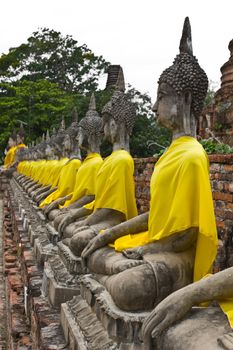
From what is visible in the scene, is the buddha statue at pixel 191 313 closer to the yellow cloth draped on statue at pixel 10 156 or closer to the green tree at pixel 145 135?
the green tree at pixel 145 135

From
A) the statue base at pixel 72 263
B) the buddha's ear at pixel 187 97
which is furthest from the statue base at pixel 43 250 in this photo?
the buddha's ear at pixel 187 97

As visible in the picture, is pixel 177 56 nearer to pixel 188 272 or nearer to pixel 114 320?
pixel 188 272

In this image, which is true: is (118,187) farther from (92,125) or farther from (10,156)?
(10,156)

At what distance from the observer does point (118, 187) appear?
14.5 ft

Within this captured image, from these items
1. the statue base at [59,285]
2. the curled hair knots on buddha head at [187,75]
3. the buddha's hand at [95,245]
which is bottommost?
the statue base at [59,285]

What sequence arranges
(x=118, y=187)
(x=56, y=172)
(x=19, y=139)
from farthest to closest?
(x=19, y=139) → (x=56, y=172) → (x=118, y=187)

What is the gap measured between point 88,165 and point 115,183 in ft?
4.75

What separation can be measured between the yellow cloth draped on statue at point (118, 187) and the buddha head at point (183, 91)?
3.80 ft

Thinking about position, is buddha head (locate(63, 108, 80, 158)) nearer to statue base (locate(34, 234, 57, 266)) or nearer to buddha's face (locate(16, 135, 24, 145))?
statue base (locate(34, 234, 57, 266))

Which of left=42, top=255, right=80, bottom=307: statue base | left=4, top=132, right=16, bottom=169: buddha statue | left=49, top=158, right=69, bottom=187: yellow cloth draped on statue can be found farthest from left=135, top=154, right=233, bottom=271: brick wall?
left=4, top=132, right=16, bottom=169: buddha statue

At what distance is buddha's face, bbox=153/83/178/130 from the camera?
131 inches

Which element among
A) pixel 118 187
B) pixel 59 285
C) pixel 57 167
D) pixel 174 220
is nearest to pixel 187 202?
pixel 174 220

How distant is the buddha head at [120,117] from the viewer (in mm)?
4730

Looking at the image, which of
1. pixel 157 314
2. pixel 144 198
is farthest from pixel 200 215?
pixel 144 198
